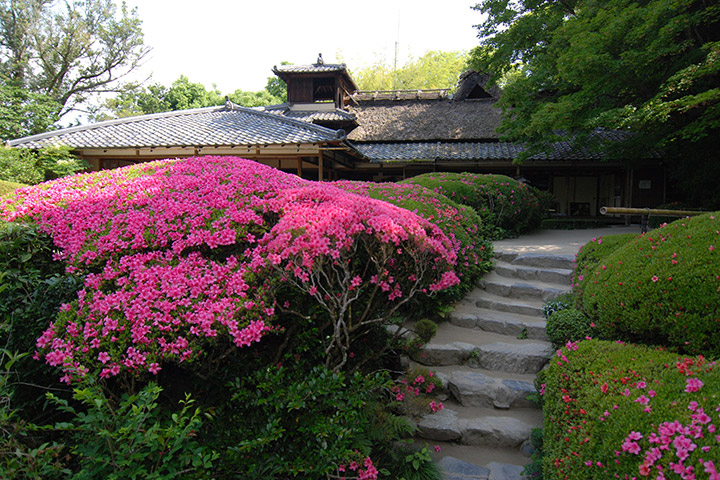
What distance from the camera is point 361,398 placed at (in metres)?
2.71

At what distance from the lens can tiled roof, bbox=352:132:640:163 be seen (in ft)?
46.9

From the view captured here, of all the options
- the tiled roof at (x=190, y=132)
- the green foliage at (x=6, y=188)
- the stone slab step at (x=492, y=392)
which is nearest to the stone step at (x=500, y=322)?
the stone slab step at (x=492, y=392)

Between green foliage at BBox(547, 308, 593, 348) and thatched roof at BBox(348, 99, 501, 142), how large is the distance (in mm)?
15064

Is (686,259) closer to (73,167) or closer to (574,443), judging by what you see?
(574,443)

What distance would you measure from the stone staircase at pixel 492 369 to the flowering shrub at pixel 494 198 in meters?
2.46

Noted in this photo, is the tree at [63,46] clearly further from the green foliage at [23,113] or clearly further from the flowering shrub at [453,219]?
the flowering shrub at [453,219]

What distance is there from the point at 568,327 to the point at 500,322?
0.99 metres

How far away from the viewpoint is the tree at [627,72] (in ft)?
23.7

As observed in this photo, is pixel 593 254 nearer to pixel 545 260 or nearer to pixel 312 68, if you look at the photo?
pixel 545 260

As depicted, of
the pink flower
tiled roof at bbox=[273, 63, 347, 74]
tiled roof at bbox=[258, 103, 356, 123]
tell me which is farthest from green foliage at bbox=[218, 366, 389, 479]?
tiled roof at bbox=[273, 63, 347, 74]

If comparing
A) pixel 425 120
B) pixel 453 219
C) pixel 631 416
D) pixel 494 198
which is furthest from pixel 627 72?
pixel 425 120

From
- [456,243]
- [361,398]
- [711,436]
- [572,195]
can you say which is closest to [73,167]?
[456,243]

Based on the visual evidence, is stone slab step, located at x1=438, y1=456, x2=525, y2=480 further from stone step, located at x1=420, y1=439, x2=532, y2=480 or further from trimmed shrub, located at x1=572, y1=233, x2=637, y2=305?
trimmed shrub, located at x1=572, y1=233, x2=637, y2=305

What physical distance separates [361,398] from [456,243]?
109 inches
